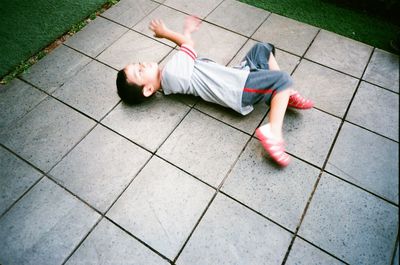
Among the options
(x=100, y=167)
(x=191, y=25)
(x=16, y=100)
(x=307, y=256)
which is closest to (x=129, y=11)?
(x=191, y=25)

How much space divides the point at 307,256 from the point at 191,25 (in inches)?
89.4

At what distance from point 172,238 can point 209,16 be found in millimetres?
2479

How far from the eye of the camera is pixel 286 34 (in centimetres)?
312

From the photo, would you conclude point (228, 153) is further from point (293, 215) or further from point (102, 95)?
point (102, 95)

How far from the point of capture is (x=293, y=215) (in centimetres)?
205

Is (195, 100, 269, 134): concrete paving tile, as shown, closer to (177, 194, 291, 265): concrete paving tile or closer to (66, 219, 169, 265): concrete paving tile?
(177, 194, 291, 265): concrete paving tile

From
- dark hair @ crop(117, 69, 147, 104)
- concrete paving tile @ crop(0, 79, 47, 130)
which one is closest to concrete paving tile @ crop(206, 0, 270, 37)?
dark hair @ crop(117, 69, 147, 104)

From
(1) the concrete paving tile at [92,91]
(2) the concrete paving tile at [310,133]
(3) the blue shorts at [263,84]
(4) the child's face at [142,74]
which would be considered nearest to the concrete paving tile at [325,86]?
(2) the concrete paving tile at [310,133]

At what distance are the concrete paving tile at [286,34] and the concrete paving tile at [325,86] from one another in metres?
0.25

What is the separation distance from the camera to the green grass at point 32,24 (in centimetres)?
311

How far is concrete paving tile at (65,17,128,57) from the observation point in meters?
3.15

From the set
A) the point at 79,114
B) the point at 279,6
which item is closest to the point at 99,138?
the point at 79,114

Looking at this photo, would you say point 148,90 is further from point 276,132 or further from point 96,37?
point 96,37

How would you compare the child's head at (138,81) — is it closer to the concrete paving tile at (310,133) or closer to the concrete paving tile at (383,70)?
the concrete paving tile at (310,133)
